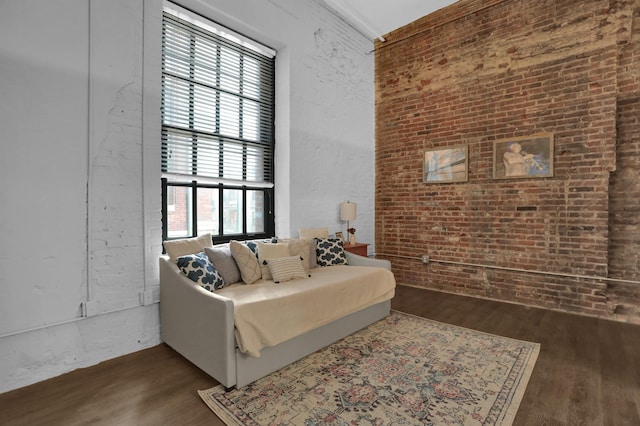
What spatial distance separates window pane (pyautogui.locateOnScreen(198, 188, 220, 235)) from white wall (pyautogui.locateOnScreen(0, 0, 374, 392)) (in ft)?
1.92

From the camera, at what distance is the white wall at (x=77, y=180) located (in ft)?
7.40

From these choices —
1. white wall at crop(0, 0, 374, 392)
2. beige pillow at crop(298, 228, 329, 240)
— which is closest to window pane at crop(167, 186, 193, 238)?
white wall at crop(0, 0, 374, 392)

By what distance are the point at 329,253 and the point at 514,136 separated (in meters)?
2.88

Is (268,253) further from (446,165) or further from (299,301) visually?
(446,165)

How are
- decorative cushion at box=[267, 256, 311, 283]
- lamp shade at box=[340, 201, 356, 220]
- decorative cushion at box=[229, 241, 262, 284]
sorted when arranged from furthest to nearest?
lamp shade at box=[340, 201, 356, 220]
decorative cushion at box=[267, 256, 311, 283]
decorative cushion at box=[229, 241, 262, 284]

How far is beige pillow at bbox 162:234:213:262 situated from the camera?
290 centimetres

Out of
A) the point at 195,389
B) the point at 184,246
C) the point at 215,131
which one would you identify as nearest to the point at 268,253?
the point at 184,246

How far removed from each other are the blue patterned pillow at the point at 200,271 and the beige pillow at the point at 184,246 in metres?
0.22

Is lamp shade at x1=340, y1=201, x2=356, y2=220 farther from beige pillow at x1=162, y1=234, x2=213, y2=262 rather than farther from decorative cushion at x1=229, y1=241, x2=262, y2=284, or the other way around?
beige pillow at x1=162, y1=234, x2=213, y2=262

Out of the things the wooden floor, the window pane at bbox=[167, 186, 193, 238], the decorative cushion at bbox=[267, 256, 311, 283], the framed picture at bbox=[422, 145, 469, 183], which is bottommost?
the wooden floor

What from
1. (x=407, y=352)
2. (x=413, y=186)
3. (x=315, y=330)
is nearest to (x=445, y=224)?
(x=413, y=186)

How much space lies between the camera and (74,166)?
2508 mm

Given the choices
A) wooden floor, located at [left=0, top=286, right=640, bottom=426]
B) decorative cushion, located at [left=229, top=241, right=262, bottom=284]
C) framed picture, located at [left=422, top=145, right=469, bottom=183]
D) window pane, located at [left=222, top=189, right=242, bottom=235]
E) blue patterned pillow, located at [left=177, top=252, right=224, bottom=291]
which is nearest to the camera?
wooden floor, located at [left=0, top=286, right=640, bottom=426]

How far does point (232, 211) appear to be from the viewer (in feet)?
12.8
